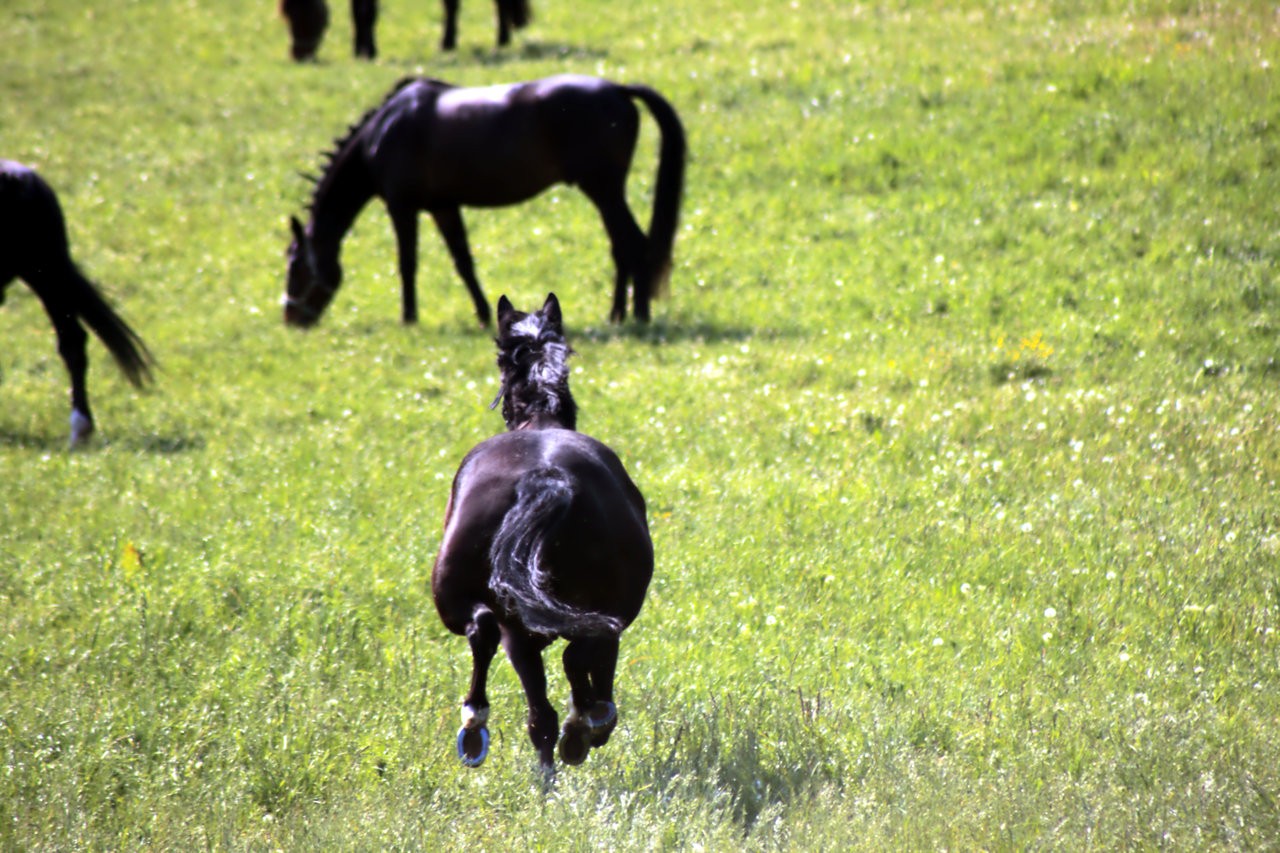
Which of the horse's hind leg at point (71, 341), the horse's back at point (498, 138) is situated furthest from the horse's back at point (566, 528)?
the horse's back at point (498, 138)

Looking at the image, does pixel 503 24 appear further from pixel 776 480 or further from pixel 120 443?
pixel 776 480

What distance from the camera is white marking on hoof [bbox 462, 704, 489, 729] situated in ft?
16.1

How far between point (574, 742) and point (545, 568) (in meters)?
0.71

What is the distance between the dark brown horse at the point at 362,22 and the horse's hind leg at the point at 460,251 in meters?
10.7

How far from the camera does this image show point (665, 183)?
Answer: 40.8 feet

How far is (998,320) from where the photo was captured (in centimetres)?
1137

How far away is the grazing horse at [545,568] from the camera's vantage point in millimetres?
4652

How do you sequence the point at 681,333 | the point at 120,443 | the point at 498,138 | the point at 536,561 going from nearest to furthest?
1. the point at 536,561
2. the point at 120,443
3. the point at 681,333
4. the point at 498,138

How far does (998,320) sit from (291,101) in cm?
1461

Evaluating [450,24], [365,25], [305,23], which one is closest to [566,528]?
[450,24]

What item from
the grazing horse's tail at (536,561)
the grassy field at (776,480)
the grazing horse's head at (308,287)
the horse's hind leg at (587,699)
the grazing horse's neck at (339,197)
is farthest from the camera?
the grazing horse's head at (308,287)

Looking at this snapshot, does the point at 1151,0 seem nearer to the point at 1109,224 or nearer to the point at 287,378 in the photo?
the point at 1109,224

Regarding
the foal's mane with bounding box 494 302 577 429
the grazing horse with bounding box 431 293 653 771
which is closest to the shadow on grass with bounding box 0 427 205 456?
the foal's mane with bounding box 494 302 577 429

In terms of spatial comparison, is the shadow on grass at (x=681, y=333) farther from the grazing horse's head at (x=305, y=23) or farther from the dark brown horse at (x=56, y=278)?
the grazing horse's head at (x=305, y=23)
